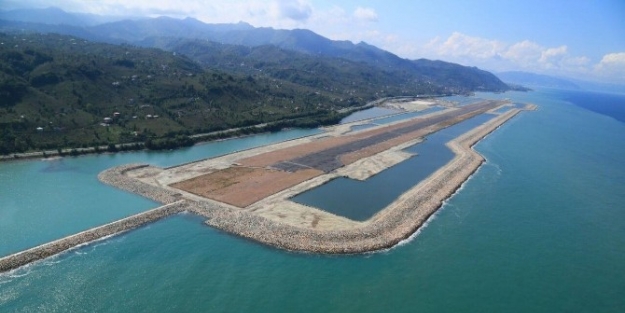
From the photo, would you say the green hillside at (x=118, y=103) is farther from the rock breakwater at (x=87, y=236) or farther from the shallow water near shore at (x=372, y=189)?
the shallow water near shore at (x=372, y=189)

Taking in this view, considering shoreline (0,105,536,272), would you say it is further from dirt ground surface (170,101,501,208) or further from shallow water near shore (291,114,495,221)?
dirt ground surface (170,101,501,208)

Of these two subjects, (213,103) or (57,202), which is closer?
(57,202)

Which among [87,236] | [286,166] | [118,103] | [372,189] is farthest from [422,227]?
[118,103]

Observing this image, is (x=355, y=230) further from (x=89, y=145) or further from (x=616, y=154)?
(x=616, y=154)

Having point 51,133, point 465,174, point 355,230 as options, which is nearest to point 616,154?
point 465,174

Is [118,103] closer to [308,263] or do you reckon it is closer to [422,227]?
[308,263]
